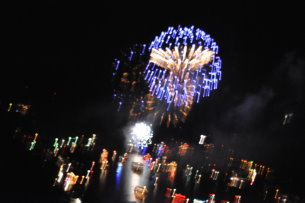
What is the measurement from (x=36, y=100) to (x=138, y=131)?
1707 centimetres

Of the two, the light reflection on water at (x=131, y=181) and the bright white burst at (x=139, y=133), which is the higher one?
the bright white burst at (x=139, y=133)

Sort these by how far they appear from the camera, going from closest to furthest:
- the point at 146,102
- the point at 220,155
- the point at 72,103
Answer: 1. the point at 72,103
2. the point at 146,102
3. the point at 220,155

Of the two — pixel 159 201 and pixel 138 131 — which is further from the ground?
pixel 138 131

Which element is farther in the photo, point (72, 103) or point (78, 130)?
point (72, 103)

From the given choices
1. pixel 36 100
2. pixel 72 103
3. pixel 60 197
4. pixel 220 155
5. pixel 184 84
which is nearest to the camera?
pixel 60 197

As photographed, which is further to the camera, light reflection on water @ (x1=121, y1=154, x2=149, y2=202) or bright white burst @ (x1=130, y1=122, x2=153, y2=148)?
bright white burst @ (x1=130, y1=122, x2=153, y2=148)

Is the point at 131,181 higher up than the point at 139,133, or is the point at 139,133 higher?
the point at 139,133

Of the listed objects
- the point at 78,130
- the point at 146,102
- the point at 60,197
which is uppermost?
the point at 146,102

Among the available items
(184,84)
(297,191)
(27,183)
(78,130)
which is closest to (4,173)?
Result: (27,183)

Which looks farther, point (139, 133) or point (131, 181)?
point (139, 133)

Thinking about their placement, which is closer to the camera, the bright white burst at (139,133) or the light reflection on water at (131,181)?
the light reflection on water at (131,181)

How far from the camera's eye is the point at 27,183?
995 centimetres

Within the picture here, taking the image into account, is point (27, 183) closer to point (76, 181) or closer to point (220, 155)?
point (76, 181)

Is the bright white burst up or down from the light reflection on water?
up
